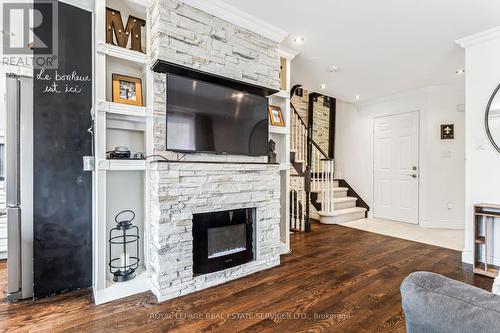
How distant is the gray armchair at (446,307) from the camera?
2.00 feet

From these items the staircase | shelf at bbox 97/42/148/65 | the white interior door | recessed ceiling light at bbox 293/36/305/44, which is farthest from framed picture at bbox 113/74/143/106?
the white interior door

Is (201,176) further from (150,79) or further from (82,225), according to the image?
(82,225)

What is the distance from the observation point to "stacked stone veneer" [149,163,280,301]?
2098 millimetres

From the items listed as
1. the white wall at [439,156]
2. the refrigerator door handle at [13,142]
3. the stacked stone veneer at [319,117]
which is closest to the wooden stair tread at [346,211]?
the white wall at [439,156]

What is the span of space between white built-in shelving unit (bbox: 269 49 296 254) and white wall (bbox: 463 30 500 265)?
6.79 ft

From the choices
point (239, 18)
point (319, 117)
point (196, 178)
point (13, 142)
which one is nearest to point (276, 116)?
point (239, 18)

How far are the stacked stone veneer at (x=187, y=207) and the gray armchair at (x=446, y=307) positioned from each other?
69.7 inches

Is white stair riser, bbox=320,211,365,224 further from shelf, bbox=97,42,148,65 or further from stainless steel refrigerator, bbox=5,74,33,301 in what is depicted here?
stainless steel refrigerator, bbox=5,74,33,301

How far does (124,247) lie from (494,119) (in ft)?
13.1

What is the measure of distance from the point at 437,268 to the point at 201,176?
2715mm

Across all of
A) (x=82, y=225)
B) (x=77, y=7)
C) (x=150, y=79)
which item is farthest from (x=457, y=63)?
(x=82, y=225)

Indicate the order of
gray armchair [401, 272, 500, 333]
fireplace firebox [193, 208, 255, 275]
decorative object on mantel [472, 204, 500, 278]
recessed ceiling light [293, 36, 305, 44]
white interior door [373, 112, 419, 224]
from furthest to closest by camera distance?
white interior door [373, 112, 419, 224], recessed ceiling light [293, 36, 305, 44], decorative object on mantel [472, 204, 500, 278], fireplace firebox [193, 208, 255, 275], gray armchair [401, 272, 500, 333]

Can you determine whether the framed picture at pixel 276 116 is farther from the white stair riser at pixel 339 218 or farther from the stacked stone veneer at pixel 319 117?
the stacked stone veneer at pixel 319 117

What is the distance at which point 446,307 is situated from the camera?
662 millimetres
